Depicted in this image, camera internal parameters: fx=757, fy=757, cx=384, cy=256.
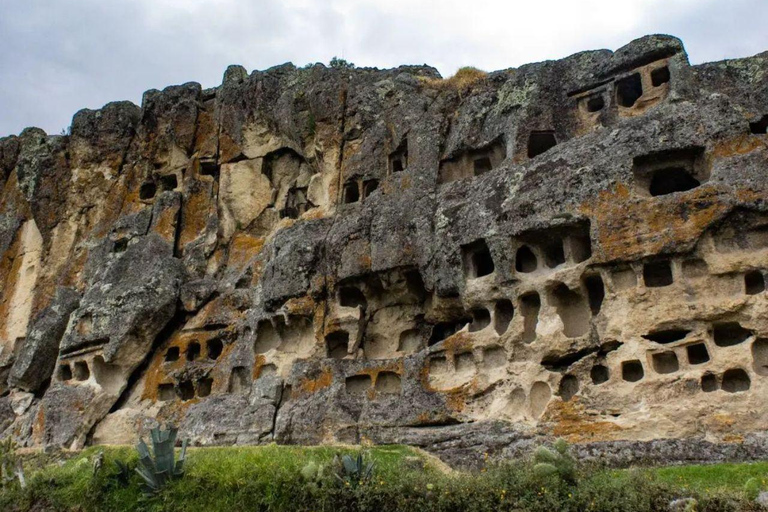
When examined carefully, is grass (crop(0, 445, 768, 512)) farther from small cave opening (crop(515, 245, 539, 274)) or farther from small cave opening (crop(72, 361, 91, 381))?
small cave opening (crop(72, 361, 91, 381))

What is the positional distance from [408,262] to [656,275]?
631 cm

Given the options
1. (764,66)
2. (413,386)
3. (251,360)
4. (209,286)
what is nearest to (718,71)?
(764,66)

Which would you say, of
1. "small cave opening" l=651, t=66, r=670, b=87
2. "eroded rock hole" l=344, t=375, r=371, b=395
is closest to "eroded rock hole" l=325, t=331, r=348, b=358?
"eroded rock hole" l=344, t=375, r=371, b=395

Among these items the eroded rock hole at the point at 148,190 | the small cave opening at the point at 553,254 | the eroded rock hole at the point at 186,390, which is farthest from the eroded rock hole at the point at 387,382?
the eroded rock hole at the point at 148,190

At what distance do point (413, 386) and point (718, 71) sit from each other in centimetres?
1090

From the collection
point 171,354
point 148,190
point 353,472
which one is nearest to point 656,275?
point 353,472

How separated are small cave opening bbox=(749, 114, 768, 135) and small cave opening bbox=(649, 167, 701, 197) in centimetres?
197

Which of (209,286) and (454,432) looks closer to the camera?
(454,432)

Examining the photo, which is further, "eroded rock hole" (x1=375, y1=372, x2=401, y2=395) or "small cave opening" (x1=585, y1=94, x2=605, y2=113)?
"small cave opening" (x1=585, y1=94, x2=605, y2=113)

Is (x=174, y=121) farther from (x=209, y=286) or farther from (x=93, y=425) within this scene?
(x=93, y=425)

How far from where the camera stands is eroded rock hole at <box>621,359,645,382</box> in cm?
1538

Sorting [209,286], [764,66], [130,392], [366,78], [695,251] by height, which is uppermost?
[366,78]

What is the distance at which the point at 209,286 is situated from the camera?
24.5 meters

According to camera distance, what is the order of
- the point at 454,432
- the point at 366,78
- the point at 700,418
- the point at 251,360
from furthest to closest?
the point at 366,78 < the point at 251,360 < the point at 454,432 < the point at 700,418
